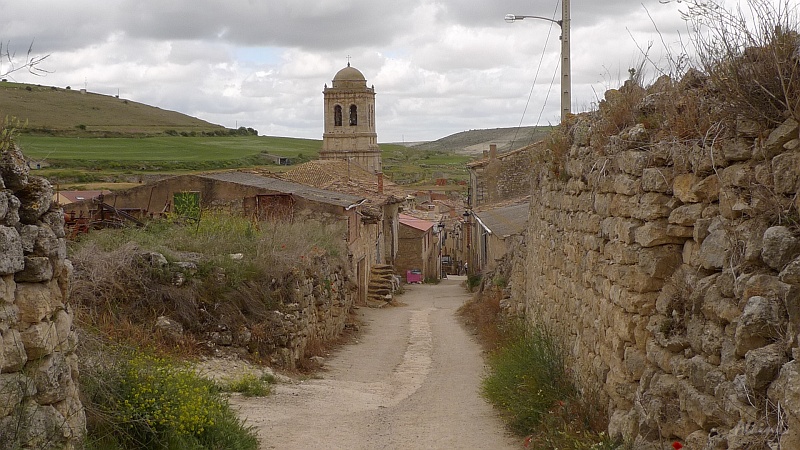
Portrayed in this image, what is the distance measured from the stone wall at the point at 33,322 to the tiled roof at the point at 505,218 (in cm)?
1776

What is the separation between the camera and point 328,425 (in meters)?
9.05

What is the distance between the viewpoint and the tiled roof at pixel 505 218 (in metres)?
24.5

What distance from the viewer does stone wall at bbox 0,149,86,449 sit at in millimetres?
4902

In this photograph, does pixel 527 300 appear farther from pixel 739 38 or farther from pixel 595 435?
pixel 739 38

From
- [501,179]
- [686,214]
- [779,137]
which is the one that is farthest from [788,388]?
[501,179]

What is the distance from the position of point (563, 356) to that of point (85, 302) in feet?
20.9

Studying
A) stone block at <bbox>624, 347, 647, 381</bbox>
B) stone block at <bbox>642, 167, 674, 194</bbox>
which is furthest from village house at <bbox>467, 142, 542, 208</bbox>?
stone block at <bbox>642, 167, 674, 194</bbox>

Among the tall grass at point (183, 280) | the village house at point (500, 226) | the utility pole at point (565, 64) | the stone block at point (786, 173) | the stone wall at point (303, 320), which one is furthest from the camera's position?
the village house at point (500, 226)

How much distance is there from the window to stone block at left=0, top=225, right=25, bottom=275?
6010 centimetres

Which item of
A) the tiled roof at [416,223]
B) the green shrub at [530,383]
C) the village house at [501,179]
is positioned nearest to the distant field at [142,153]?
the tiled roof at [416,223]

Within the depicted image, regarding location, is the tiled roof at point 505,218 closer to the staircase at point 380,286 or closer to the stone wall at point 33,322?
the staircase at point 380,286

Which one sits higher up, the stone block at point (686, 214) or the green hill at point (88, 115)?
the green hill at point (88, 115)

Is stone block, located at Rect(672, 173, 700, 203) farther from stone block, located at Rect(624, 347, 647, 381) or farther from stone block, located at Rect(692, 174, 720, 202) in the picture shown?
stone block, located at Rect(624, 347, 647, 381)

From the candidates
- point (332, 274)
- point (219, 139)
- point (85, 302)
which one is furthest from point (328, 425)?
point (219, 139)
